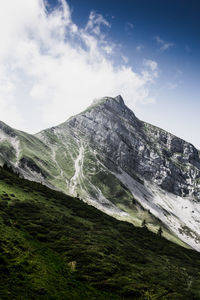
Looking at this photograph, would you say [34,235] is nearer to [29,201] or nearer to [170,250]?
[29,201]

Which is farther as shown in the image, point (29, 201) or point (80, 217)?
point (80, 217)

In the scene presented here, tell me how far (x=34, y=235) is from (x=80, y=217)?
1423 inches

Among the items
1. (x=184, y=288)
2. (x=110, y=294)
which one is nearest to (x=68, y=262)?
(x=110, y=294)

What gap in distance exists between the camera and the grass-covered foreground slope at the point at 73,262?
34.2 metres

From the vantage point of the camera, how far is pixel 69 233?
206 feet

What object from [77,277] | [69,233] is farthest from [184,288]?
[69,233]

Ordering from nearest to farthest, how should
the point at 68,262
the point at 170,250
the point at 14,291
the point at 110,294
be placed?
the point at 14,291 → the point at 110,294 → the point at 68,262 → the point at 170,250

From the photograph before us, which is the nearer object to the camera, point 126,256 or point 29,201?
point 126,256

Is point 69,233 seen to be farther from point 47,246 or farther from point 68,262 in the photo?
point 68,262

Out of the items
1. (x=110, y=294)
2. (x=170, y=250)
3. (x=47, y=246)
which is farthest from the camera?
(x=170, y=250)

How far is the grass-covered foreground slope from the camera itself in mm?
34250

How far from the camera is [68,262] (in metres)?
45.2

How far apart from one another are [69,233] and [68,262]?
1770 centimetres

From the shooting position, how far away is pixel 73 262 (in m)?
45.3
